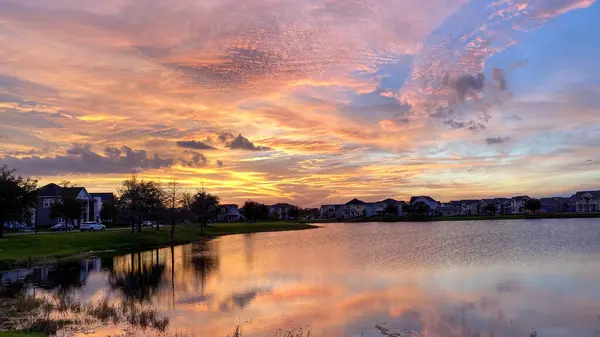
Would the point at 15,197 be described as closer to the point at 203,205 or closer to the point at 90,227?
the point at 90,227

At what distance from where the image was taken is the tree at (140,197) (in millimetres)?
100900

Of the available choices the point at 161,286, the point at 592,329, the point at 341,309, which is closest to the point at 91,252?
the point at 161,286

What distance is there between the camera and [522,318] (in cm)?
2623

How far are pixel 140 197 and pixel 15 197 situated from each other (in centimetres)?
4100

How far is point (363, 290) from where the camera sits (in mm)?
35469

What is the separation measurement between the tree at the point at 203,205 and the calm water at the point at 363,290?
7120cm

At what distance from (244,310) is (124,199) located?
8681cm

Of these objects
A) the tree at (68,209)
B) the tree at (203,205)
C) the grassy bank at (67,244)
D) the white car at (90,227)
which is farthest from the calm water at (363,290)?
the tree at (203,205)

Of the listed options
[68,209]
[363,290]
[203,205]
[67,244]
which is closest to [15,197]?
[67,244]

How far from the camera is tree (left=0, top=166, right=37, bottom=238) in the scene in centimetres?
6253

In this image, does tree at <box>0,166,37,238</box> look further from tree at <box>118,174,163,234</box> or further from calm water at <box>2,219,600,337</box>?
tree at <box>118,174,163,234</box>

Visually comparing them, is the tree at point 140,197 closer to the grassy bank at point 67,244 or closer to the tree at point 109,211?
the grassy bank at point 67,244

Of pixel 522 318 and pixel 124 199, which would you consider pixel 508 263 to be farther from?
pixel 124 199

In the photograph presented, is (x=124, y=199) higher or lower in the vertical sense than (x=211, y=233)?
higher
